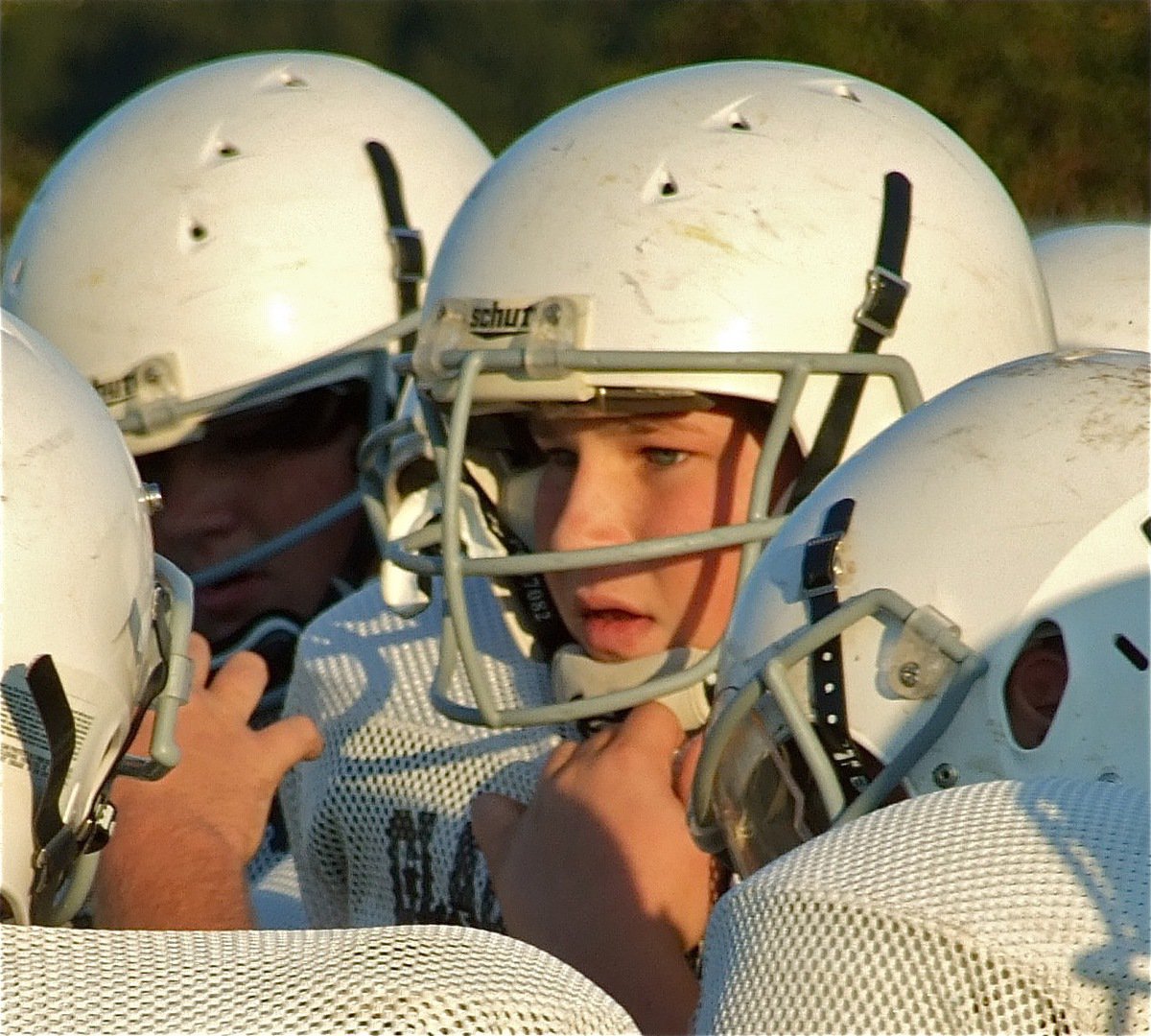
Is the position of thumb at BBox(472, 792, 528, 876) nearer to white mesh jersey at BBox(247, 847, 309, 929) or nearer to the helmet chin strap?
the helmet chin strap

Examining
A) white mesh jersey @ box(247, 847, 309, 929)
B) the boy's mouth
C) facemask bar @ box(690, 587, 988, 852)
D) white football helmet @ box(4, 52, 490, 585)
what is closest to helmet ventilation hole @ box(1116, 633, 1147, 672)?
facemask bar @ box(690, 587, 988, 852)

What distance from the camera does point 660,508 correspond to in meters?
3.37

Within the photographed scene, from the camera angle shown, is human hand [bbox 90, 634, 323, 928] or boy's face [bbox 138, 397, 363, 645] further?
boy's face [bbox 138, 397, 363, 645]

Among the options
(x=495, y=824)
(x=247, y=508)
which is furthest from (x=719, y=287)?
(x=247, y=508)

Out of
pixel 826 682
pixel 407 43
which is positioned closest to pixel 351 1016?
pixel 826 682

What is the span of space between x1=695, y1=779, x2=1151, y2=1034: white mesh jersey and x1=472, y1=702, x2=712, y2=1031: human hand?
959mm

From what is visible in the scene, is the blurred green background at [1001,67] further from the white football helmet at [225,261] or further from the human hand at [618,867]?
Result: the human hand at [618,867]

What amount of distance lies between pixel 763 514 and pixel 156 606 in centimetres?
87

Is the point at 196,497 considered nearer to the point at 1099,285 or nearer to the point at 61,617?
the point at 1099,285

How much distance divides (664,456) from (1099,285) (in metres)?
1.10

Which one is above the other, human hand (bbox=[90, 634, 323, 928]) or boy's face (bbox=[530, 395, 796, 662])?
boy's face (bbox=[530, 395, 796, 662])

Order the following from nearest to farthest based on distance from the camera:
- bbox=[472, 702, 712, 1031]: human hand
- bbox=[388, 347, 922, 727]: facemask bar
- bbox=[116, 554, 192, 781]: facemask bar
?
bbox=[116, 554, 192, 781]: facemask bar
bbox=[472, 702, 712, 1031]: human hand
bbox=[388, 347, 922, 727]: facemask bar

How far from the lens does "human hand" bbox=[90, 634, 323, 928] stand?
3.15m

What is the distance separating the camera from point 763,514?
Result: 3.26 m
